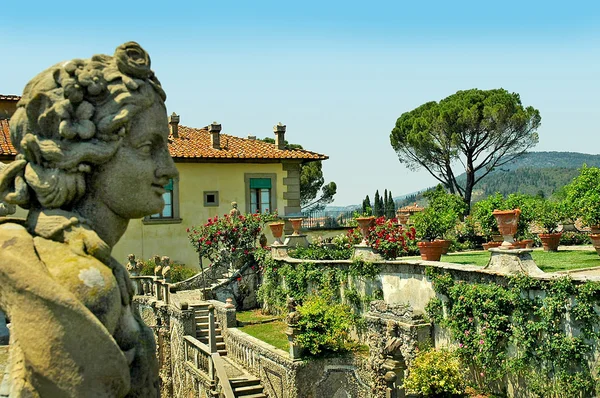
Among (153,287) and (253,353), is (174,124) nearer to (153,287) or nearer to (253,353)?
(153,287)

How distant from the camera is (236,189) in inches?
1035

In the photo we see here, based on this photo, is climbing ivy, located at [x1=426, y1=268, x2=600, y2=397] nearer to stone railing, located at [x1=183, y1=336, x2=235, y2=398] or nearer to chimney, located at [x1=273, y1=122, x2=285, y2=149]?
stone railing, located at [x1=183, y1=336, x2=235, y2=398]

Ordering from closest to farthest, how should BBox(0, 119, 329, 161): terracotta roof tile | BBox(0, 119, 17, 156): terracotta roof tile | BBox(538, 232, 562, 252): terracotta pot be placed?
BBox(538, 232, 562, 252): terracotta pot < BBox(0, 119, 17, 156): terracotta roof tile < BBox(0, 119, 329, 161): terracotta roof tile

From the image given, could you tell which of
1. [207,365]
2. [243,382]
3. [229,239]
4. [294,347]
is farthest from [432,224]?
[229,239]

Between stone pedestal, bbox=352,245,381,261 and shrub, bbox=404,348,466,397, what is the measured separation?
174 inches

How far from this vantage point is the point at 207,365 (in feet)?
44.4

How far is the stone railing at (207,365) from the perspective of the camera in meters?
12.4

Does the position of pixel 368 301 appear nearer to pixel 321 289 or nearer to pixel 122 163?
pixel 321 289

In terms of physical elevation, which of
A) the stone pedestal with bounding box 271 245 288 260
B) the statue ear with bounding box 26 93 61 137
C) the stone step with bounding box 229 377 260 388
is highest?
the statue ear with bounding box 26 93 61 137

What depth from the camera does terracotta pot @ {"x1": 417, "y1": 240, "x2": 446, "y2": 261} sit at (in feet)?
47.8

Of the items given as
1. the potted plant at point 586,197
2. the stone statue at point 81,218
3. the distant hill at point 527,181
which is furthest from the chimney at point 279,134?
the distant hill at point 527,181

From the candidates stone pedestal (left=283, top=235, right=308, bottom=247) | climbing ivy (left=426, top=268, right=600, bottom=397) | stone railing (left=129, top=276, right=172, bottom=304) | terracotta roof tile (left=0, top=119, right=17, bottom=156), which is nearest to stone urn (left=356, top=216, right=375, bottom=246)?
climbing ivy (left=426, top=268, right=600, bottom=397)

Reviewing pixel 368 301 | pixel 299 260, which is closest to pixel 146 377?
pixel 368 301

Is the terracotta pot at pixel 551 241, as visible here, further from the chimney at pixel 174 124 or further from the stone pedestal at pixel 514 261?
the chimney at pixel 174 124
